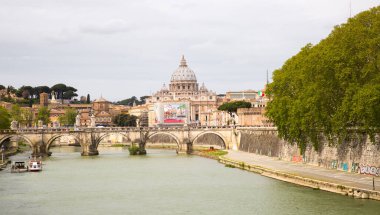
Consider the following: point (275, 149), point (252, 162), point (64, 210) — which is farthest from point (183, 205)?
point (275, 149)

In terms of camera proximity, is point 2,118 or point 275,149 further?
point 2,118

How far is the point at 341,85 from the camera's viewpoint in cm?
4338

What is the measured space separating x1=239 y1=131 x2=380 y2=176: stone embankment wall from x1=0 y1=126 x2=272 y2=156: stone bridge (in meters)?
14.3

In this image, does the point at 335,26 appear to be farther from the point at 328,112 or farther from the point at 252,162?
the point at 252,162

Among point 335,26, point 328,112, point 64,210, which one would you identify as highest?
point 335,26

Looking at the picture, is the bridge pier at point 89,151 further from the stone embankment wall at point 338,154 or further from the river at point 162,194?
the stone embankment wall at point 338,154

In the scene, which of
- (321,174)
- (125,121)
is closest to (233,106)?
(125,121)

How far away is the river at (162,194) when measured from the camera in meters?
36.9

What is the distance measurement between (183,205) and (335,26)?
1550 cm

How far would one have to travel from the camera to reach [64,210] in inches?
1491

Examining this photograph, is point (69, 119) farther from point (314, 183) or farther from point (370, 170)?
point (370, 170)

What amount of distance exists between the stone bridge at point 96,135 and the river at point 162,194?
2010 centimetres

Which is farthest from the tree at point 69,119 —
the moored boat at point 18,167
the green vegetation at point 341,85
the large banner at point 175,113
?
the green vegetation at point 341,85

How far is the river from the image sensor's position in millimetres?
36875
